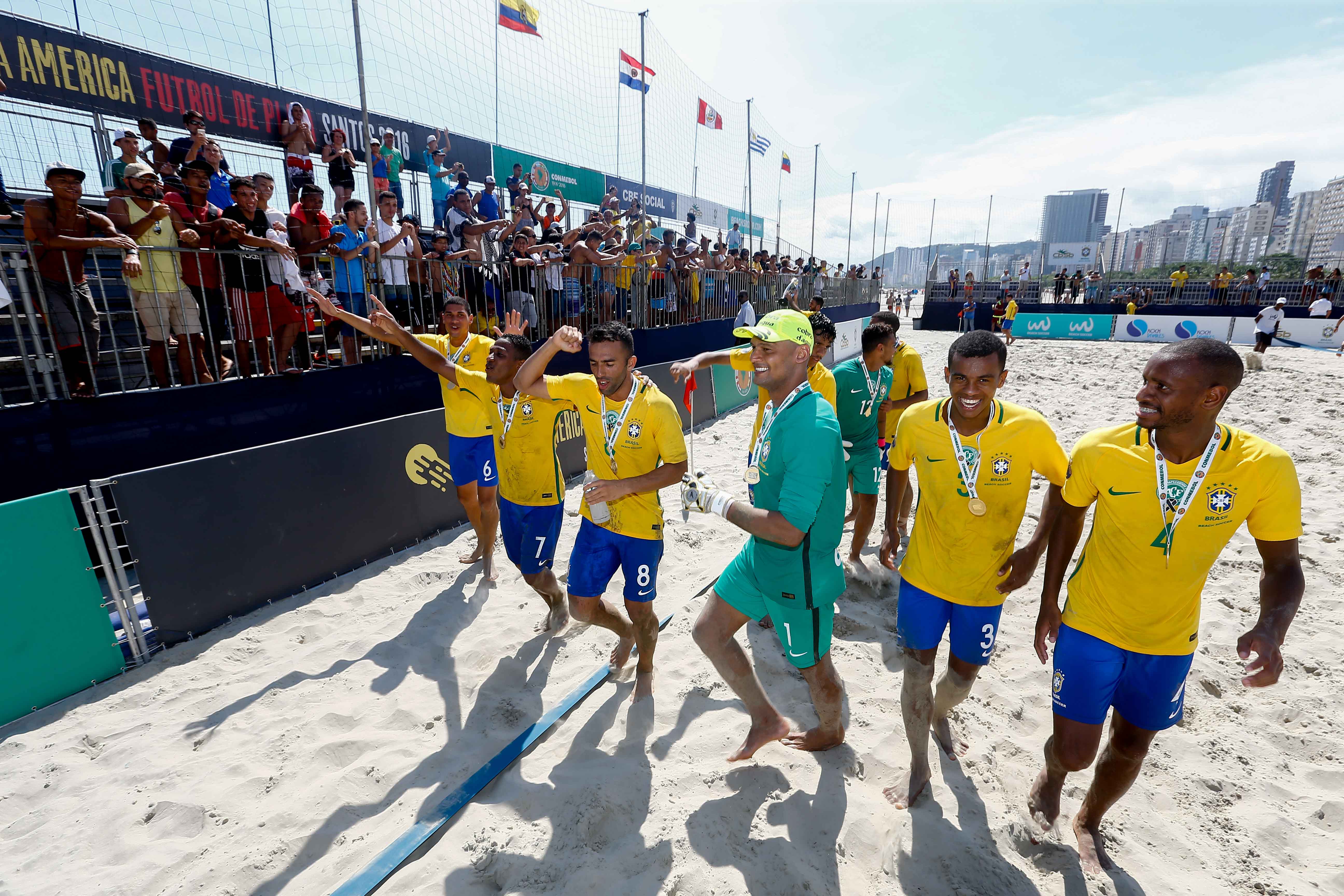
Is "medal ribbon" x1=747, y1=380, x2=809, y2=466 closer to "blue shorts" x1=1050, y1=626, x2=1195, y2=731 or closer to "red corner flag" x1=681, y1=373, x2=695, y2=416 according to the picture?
"red corner flag" x1=681, y1=373, x2=695, y2=416

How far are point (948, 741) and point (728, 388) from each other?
9562 mm

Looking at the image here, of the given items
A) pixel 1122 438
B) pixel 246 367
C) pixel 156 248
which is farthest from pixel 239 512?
pixel 1122 438

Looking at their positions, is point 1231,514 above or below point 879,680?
above

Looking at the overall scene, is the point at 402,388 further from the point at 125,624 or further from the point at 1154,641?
the point at 1154,641

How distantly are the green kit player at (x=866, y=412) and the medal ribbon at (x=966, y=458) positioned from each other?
7.82 feet

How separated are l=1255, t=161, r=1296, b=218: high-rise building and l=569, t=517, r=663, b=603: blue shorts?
143640 mm

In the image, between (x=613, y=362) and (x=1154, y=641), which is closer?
(x=1154, y=641)

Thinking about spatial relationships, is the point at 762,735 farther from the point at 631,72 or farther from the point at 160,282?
the point at 631,72

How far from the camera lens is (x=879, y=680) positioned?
3893 millimetres

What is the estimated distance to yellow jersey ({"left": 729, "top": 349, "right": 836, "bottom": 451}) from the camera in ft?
14.9

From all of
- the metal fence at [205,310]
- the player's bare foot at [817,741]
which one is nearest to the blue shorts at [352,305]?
Result: the metal fence at [205,310]

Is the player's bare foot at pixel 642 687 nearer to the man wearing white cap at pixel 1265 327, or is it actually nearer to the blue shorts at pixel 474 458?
the blue shorts at pixel 474 458

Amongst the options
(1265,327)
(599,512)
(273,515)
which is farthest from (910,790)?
(1265,327)

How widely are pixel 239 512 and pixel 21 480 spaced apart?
1540 mm
